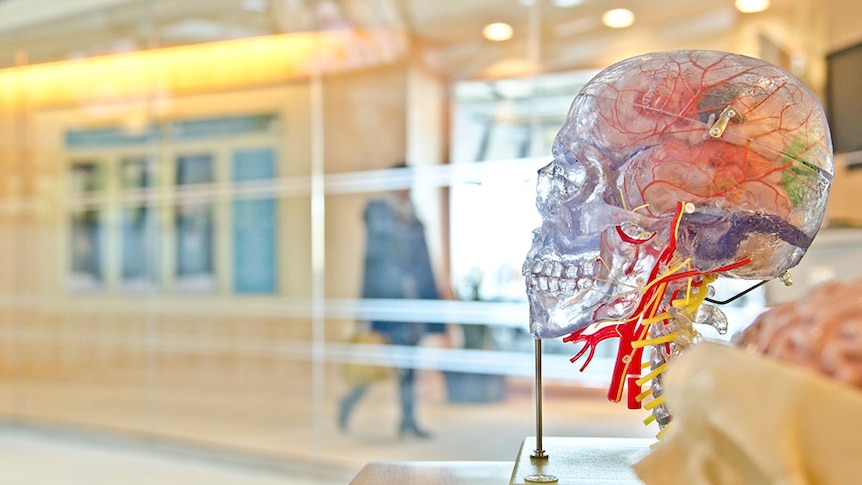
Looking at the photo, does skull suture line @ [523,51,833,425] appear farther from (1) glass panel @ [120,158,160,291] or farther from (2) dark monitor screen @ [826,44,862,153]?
(1) glass panel @ [120,158,160,291]

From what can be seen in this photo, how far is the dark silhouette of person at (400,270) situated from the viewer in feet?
16.3

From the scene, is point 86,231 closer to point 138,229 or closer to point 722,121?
point 138,229

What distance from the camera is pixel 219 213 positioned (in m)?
5.92

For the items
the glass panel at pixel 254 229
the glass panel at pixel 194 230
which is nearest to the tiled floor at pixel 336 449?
the glass panel at pixel 254 229

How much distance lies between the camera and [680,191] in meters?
0.94

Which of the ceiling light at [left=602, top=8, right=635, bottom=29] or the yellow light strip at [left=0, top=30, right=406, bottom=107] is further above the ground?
the yellow light strip at [left=0, top=30, right=406, bottom=107]

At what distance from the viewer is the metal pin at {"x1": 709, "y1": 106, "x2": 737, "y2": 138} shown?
91 cm

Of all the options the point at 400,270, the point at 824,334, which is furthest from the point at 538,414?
the point at 400,270

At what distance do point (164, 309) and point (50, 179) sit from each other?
1663 millimetres

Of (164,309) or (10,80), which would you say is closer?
(164,309)

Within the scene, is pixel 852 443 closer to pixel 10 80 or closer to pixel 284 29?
pixel 284 29

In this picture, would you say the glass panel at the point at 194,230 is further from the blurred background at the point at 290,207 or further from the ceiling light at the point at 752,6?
the ceiling light at the point at 752,6

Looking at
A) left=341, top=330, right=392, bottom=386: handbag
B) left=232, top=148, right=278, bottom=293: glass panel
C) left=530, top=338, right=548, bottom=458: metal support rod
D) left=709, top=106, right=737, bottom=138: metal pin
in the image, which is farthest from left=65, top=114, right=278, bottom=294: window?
left=709, top=106, right=737, bottom=138: metal pin

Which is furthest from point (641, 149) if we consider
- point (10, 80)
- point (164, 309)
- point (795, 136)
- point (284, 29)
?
point (10, 80)
